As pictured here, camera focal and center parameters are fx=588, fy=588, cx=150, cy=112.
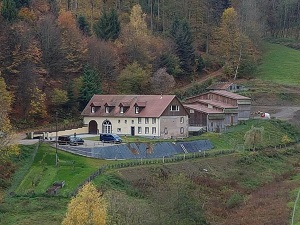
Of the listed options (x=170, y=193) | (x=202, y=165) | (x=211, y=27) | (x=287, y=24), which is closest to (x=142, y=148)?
(x=202, y=165)

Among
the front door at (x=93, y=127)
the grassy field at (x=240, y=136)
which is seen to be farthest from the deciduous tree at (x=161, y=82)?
the front door at (x=93, y=127)

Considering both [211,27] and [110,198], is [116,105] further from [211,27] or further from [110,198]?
[211,27]

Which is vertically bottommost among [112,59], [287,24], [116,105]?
[116,105]

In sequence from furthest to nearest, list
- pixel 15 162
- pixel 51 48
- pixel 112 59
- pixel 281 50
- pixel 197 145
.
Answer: pixel 281 50 → pixel 112 59 → pixel 51 48 → pixel 197 145 → pixel 15 162

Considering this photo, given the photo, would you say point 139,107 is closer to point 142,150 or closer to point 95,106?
point 95,106

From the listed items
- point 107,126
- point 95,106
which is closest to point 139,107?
point 107,126

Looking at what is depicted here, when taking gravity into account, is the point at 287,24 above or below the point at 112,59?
above
